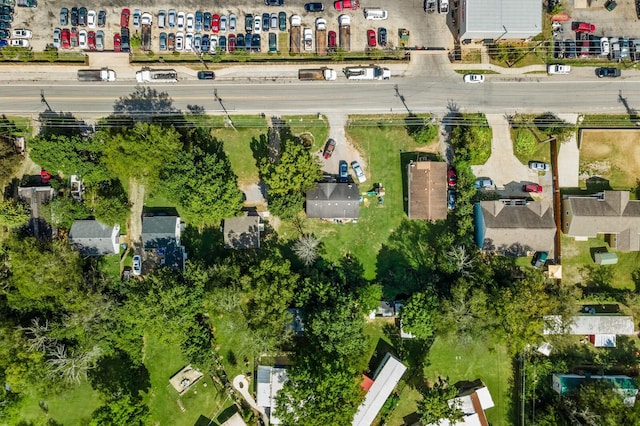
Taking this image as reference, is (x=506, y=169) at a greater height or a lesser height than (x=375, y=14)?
lesser

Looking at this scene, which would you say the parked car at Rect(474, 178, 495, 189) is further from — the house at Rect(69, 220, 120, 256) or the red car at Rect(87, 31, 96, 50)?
the red car at Rect(87, 31, 96, 50)

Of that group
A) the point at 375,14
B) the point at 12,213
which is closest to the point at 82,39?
the point at 12,213

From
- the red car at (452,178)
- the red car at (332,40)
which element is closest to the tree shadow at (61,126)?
the red car at (332,40)

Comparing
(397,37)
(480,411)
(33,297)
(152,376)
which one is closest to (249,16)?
(397,37)

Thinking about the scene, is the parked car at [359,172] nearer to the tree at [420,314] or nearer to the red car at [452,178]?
the red car at [452,178]

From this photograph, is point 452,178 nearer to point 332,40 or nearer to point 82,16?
point 332,40

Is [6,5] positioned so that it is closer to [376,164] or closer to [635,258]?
[376,164]
